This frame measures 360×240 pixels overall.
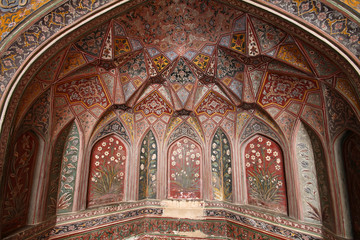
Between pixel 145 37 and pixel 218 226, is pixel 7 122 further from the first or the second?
pixel 218 226

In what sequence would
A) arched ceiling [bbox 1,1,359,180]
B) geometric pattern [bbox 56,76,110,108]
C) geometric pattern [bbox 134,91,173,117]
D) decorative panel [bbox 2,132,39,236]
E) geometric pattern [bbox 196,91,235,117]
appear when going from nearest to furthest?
1. arched ceiling [bbox 1,1,359,180]
2. decorative panel [bbox 2,132,39,236]
3. geometric pattern [bbox 56,76,110,108]
4. geometric pattern [bbox 196,91,235,117]
5. geometric pattern [bbox 134,91,173,117]

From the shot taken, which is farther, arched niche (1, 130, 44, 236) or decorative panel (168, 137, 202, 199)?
decorative panel (168, 137, 202, 199)

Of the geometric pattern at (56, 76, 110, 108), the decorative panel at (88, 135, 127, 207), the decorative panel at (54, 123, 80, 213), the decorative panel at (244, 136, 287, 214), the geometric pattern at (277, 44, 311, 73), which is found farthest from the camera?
the decorative panel at (88, 135, 127, 207)

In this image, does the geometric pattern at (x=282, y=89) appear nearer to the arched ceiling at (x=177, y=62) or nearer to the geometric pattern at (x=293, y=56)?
the arched ceiling at (x=177, y=62)

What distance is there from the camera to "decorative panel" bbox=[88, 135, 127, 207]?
6543 millimetres

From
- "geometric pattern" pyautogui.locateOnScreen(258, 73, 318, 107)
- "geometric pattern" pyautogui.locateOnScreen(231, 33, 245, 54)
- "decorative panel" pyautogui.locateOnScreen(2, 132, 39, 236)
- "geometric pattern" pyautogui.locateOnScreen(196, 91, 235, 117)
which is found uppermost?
"geometric pattern" pyautogui.locateOnScreen(231, 33, 245, 54)

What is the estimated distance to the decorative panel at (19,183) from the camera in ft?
14.3

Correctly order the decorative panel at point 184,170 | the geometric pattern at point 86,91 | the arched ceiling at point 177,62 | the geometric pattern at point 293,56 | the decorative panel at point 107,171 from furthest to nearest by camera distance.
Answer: the decorative panel at point 184,170 < the decorative panel at point 107,171 < the geometric pattern at point 86,91 < the geometric pattern at point 293,56 < the arched ceiling at point 177,62

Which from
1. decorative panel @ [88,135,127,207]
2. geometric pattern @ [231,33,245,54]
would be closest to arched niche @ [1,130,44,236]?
decorative panel @ [88,135,127,207]

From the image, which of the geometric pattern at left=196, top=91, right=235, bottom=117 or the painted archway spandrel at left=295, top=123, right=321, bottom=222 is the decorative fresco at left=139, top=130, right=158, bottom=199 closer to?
the geometric pattern at left=196, top=91, right=235, bottom=117

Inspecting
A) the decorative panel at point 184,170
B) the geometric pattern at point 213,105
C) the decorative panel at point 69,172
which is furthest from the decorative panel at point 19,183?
the geometric pattern at point 213,105

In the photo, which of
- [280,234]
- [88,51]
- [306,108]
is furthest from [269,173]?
[88,51]

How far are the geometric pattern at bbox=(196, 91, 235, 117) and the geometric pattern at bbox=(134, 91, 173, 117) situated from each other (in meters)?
1.13

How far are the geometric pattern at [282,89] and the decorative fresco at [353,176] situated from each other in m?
1.43
